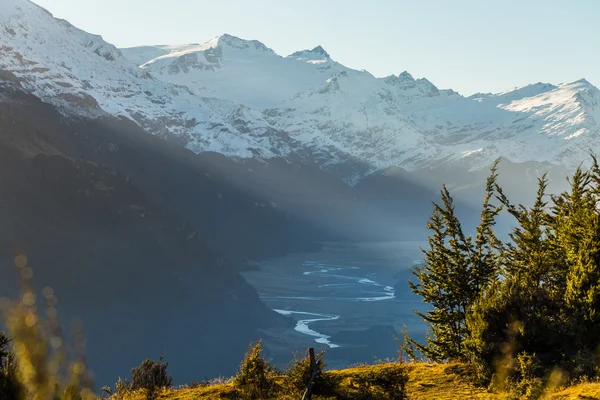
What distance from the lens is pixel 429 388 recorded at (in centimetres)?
1584

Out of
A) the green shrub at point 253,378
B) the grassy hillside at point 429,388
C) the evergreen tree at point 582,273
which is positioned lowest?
the grassy hillside at point 429,388

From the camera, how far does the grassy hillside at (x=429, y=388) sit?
1372 cm

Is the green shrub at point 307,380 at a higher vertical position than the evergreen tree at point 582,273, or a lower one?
lower

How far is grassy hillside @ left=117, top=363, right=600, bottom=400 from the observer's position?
13.7m

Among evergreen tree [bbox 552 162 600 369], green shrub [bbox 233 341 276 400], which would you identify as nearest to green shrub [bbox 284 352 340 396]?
green shrub [bbox 233 341 276 400]

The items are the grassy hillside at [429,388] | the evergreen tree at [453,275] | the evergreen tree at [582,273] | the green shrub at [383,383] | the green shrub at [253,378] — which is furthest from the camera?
the evergreen tree at [453,275]

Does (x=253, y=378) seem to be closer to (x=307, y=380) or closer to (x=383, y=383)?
(x=307, y=380)

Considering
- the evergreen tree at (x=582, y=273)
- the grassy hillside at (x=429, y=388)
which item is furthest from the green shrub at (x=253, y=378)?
the evergreen tree at (x=582, y=273)

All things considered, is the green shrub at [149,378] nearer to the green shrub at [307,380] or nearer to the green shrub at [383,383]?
the green shrub at [307,380]

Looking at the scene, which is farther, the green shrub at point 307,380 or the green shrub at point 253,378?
the green shrub at point 253,378

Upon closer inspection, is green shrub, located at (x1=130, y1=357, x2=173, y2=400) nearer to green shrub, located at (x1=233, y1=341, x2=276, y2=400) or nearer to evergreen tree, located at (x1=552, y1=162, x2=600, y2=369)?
green shrub, located at (x1=233, y1=341, x2=276, y2=400)

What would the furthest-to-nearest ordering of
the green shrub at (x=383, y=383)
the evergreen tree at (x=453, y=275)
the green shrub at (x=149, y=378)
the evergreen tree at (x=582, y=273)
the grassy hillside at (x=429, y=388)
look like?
the evergreen tree at (x=453, y=275) → the green shrub at (x=149, y=378) → the evergreen tree at (x=582, y=273) → the green shrub at (x=383, y=383) → the grassy hillside at (x=429, y=388)

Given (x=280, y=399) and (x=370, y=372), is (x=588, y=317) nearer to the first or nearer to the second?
(x=370, y=372)

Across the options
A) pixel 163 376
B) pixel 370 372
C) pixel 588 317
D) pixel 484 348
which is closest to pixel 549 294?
pixel 588 317
